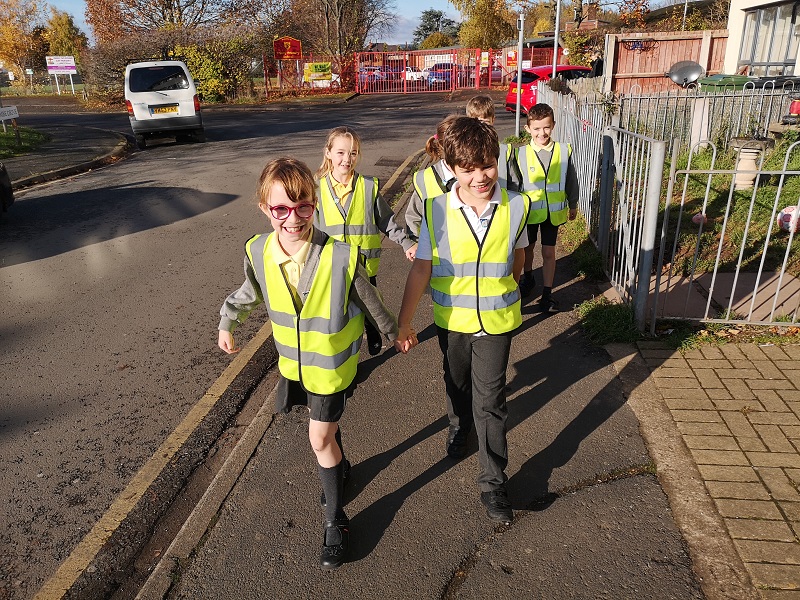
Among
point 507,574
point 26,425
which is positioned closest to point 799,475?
point 507,574

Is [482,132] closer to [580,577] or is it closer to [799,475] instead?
[580,577]

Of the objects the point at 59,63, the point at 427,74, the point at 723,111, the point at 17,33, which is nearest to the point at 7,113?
the point at 723,111

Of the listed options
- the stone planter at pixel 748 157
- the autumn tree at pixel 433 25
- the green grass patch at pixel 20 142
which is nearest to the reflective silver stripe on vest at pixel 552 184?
the stone planter at pixel 748 157

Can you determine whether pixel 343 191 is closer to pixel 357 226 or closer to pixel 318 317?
pixel 357 226

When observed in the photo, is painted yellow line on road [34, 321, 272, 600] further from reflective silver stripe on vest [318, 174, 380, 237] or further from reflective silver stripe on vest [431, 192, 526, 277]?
reflective silver stripe on vest [431, 192, 526, 277]

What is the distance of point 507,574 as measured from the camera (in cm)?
267

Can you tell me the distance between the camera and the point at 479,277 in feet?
9.75

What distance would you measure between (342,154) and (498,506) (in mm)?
2282

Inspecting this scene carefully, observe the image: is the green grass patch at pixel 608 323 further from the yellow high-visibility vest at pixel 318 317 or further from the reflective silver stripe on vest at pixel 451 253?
the yellow high-visibility vest at pixel 318 317

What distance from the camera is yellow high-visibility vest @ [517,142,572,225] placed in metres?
5.10

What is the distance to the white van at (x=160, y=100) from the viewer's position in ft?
52.6

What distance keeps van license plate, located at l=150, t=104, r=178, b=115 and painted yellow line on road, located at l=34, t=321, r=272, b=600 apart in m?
13.4

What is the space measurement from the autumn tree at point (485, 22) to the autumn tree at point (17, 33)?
39.1m

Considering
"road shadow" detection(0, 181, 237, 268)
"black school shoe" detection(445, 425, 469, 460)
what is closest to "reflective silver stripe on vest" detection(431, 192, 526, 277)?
"black school shoe" detection(445, 425, 469, 460)
